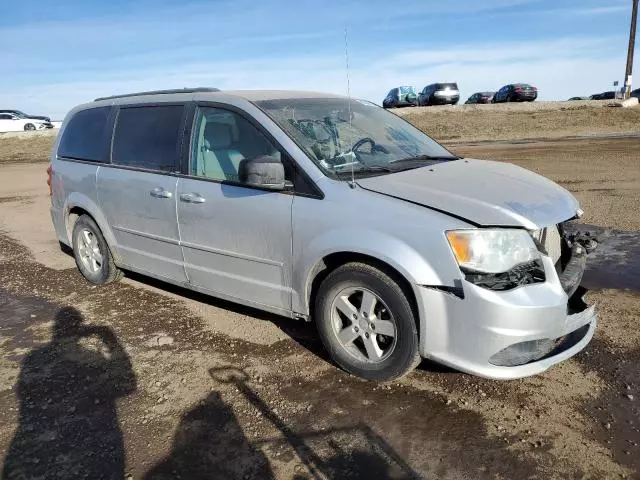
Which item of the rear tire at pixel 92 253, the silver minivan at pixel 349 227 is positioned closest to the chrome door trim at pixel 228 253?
the silver minivan at pixel 349 227

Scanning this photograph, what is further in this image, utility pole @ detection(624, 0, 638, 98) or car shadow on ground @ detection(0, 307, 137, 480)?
utility pole @ detection(624, 0, 638, 98)

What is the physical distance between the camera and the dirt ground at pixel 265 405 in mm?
2816

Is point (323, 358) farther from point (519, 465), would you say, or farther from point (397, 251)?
point (519, 465)

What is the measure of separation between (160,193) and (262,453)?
95.7 inches

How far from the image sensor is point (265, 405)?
337 centimetres

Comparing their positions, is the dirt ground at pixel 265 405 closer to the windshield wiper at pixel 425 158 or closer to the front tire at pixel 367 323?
the front tire at pixel 367 323

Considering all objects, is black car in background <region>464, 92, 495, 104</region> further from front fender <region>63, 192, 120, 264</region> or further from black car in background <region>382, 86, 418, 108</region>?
front fender <region>63, 192, 120, 264</region>

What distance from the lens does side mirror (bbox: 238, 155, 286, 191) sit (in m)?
3.56

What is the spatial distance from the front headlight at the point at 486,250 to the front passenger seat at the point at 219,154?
5.83 ft

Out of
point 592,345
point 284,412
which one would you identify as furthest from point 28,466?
point 592,345

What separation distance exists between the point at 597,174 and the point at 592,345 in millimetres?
8575

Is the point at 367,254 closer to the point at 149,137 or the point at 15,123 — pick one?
the point at 149,137

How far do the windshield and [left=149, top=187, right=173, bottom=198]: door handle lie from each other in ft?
3.44

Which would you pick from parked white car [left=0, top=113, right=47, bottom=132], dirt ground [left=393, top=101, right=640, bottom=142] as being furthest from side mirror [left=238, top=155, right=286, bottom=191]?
parked white car [left=0, top=113, right=47, bottom=132]
